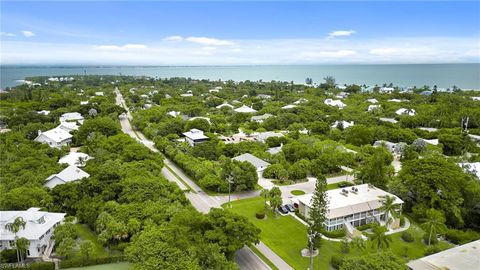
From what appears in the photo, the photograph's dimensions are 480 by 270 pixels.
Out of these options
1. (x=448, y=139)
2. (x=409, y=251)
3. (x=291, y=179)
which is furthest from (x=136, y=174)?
(x=448, y=139)

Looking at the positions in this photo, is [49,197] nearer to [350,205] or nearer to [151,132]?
[350,205]

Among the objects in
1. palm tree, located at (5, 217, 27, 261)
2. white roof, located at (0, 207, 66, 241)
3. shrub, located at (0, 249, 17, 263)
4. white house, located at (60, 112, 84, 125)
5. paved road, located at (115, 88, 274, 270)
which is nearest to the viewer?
shrub, located at (0, 249, 17, 263)

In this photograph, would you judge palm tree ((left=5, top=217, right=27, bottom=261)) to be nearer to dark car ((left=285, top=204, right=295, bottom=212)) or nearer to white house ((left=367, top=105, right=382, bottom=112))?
dark car ((left=285, top=204, right=295, bottom=212))

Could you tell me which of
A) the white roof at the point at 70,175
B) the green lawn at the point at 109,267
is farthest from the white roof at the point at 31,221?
the white roof at the point at 70,175

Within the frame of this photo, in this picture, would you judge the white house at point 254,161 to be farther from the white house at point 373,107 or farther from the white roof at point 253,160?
the white house at point 373,107

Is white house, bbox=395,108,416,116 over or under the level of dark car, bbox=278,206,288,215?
over

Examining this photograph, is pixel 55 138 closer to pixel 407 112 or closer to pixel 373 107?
pixel 407 112

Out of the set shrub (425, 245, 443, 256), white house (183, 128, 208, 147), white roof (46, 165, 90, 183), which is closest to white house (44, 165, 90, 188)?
white roof (46, 165, 90, 183)
